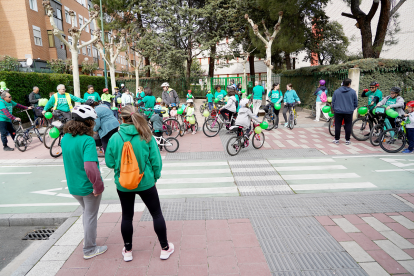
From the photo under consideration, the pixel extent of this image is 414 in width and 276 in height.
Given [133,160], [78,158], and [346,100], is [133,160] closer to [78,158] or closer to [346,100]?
[78,158]

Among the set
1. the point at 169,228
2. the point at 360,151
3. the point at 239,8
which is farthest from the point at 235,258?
the point at 239,8

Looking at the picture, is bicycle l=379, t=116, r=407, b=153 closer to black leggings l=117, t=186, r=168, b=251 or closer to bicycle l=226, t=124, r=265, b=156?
bicycle l=226, t=124, r=265, b=156

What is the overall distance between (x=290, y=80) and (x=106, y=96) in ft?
42.8

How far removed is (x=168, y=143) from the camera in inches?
326

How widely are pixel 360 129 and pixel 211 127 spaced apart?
204 inches

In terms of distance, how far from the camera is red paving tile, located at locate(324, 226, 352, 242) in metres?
3.65

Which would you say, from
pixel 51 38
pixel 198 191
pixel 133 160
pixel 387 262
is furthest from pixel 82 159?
pixel 51 38

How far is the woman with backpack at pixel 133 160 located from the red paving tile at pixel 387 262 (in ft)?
8.25

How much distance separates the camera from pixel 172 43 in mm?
24797

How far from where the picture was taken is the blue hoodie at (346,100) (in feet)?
27.2

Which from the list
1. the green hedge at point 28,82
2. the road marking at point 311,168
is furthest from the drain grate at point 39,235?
the green hedge at point 28,82

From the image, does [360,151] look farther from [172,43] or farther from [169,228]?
[172,43]

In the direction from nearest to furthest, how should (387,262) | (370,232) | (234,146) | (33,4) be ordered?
(387,262), (370,232), (234,146), (33,4)

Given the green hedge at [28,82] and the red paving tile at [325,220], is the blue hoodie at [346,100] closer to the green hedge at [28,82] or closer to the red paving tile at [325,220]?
the red paving tile at [325,220]
